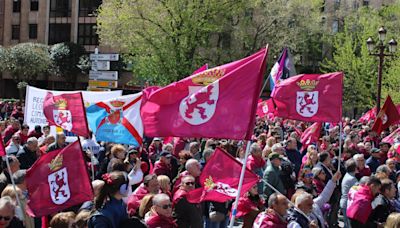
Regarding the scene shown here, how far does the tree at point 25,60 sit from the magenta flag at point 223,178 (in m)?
43.0

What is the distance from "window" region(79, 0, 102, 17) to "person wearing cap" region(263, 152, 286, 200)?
151 ft

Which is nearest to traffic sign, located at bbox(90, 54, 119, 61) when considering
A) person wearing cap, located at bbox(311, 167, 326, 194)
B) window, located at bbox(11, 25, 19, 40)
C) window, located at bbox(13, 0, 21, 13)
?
person wearing cap, located at bbox(311, 167, 326, 194)

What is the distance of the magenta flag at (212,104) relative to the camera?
574 centimetres

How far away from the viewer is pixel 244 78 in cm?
586

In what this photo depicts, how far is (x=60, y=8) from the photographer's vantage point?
5472 cm

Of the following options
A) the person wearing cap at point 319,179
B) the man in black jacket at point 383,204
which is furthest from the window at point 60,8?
the man in black jacket at point 383,204

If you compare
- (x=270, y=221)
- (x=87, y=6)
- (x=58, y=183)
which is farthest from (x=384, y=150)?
(x=87, y=6)

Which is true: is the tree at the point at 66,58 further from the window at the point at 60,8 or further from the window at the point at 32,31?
the window at the point at 32,31

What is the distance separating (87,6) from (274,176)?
47081mm

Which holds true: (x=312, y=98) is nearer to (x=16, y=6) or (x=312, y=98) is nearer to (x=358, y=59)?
(x=358, y=59)

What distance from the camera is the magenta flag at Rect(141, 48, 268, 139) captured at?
18.8 ft

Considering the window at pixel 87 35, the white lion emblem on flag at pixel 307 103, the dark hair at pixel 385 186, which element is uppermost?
the window at pixel 87 35

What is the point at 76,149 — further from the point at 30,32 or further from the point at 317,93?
the point at 30,32

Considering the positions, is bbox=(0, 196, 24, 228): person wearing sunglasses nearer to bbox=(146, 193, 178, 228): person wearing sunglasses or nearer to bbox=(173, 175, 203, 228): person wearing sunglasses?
bbox=(146, 193, 178, 228): person wearing sunglasses
